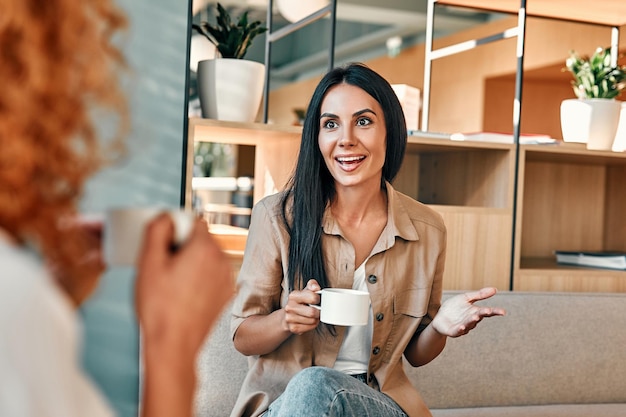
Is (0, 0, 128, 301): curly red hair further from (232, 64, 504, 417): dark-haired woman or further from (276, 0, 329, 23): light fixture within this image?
(276, 0, 329, 23): light fixture

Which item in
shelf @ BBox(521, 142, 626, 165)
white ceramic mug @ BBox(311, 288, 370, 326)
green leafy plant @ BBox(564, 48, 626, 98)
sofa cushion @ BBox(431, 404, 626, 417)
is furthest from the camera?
green leafy plant @ BBox(564, 48, 626, 98)

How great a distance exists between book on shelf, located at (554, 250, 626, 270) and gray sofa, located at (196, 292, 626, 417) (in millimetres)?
171

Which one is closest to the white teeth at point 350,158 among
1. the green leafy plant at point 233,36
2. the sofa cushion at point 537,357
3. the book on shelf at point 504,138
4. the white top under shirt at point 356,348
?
the white top under shirt at point 356,348

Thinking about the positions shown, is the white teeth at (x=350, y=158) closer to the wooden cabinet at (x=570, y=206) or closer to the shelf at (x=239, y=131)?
the shelf at (x=239, y=131)

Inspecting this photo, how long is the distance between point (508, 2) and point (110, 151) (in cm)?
223

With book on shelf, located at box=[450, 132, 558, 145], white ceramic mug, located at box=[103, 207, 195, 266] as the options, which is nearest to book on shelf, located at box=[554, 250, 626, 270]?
book on shelf, located at box=[450, 132, 558, 145]

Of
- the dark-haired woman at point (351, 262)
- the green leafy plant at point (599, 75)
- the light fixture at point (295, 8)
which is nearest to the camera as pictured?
the dark-haired woman at point (351, 262)

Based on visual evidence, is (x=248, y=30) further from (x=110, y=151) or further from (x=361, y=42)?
(x=361, y=42)

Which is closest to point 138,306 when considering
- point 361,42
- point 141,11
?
point 141,11

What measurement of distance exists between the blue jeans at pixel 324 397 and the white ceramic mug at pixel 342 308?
0.13 m

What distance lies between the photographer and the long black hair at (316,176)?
6.07ft

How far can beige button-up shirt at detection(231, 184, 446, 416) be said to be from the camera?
1814mm

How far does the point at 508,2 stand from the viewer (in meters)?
2.73

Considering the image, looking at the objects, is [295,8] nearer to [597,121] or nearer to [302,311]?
[597,121]
